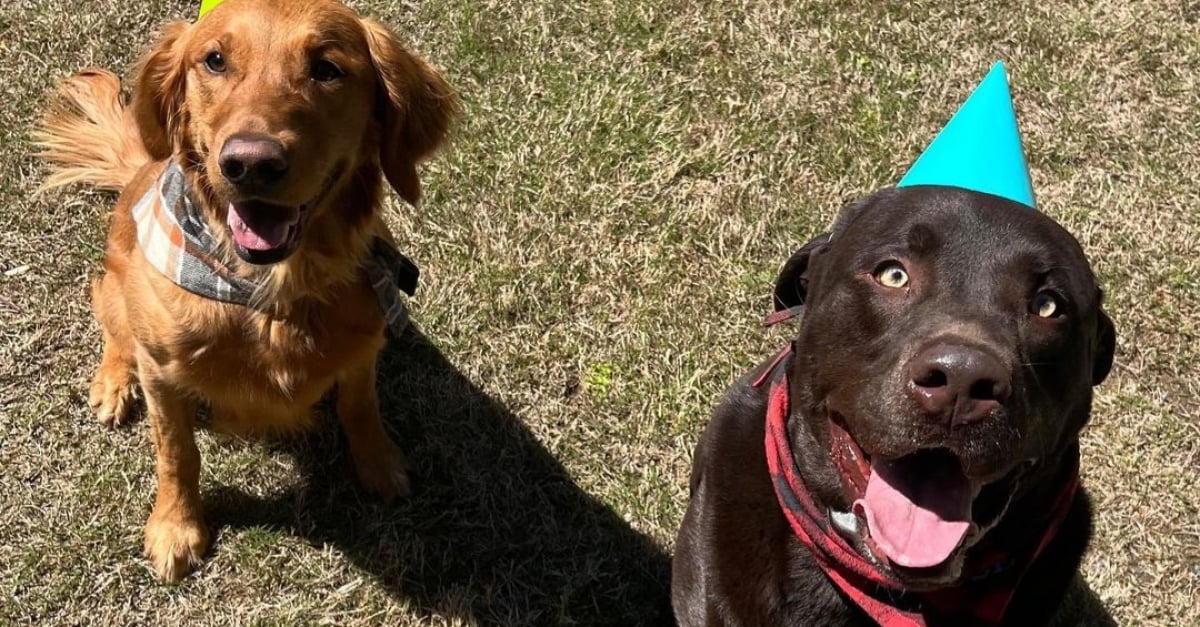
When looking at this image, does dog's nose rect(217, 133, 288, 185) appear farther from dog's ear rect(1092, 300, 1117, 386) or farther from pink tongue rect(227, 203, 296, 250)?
dog's ear rect(1092, 300, 1117, 386)

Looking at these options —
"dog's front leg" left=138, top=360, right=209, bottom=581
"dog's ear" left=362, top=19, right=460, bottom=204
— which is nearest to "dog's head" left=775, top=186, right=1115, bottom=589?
"dog's ear" left=362, top=19, right=460, bottom=204

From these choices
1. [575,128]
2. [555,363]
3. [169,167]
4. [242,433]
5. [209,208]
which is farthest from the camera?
[575,128]

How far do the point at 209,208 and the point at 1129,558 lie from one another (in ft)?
11.3

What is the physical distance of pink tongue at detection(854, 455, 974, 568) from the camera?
212cm

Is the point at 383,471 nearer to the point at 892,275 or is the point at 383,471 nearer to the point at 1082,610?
the point at 892,275

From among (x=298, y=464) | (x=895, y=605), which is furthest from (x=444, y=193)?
(x=895, y=605)

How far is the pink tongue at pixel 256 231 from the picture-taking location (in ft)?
8.72

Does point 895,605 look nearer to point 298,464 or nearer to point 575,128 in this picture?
point 298,464

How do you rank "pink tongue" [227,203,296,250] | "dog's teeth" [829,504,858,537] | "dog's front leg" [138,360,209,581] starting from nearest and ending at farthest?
"dog's teeth" [829,504,858,537]
"pink tongue" [227,203,296,250]
"dog's front leg" [138,360,209,581]

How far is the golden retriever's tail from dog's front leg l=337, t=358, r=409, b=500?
1.26 metres

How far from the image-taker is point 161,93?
2.88m

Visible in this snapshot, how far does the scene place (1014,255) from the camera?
2.22m

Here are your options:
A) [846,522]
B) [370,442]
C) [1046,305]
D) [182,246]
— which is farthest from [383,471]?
[1046,305]

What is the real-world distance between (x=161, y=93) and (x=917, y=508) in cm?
226
